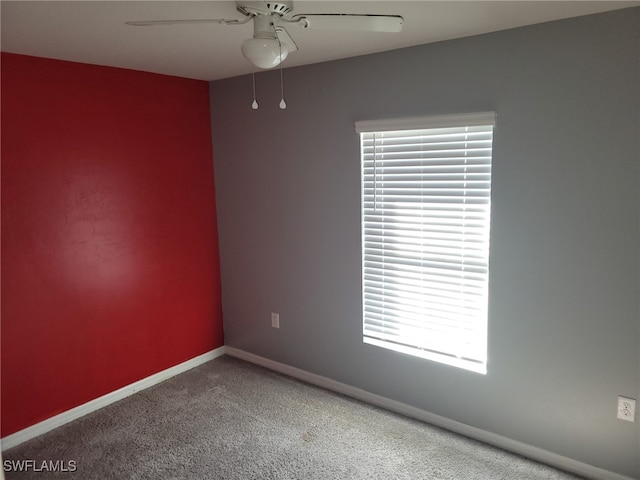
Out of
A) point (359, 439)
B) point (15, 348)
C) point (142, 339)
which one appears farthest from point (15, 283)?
point (359, 439)

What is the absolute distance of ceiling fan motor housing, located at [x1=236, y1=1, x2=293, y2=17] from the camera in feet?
5.78

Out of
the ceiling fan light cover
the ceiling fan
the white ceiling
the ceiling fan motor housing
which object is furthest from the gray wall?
the ceiling fan light cover

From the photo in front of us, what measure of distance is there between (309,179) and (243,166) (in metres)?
0.63

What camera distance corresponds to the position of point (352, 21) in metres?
1.70

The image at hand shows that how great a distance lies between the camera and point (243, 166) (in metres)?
3.57

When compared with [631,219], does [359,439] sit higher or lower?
lower

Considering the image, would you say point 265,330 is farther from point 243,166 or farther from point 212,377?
point 243,166

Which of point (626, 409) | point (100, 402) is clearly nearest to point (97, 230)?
point (100, 402)

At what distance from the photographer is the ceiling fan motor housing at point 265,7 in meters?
1.76

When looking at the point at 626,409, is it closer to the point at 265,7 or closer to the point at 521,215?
the point at 521,215

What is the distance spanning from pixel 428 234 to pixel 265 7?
1527mm

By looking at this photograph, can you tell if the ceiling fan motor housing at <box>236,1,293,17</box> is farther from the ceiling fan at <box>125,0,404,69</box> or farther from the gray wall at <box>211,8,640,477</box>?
the gray wall at <box>211,8,640,477</box>

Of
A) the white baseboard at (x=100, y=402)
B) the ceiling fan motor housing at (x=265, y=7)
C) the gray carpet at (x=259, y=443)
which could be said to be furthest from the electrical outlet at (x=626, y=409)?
the white baseboard at (x=100, y=402)

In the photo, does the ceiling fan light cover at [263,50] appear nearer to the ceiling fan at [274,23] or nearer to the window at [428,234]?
the ceiling fan at [274,23]
